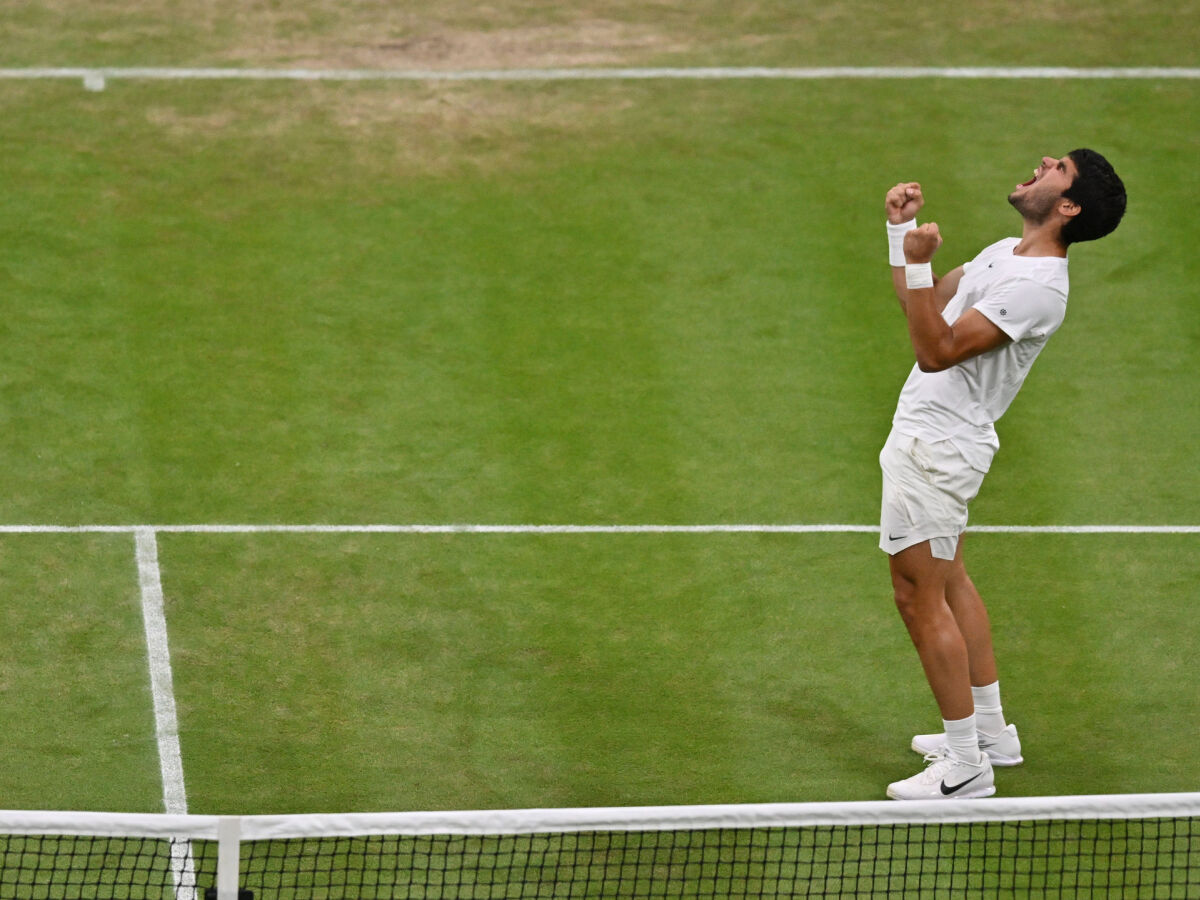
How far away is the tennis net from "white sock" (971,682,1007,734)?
472 millimetres

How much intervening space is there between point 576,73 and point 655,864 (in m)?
8.04

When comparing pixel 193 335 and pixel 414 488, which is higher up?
pixel 193 335

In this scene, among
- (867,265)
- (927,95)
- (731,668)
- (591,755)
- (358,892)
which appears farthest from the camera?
(927,95)

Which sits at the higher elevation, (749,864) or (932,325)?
(932,325)

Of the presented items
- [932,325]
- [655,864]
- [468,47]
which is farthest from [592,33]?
[655,864]

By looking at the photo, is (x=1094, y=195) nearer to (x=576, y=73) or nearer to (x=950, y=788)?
(x=950, y=788)

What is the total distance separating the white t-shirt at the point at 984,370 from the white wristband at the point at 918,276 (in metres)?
0.25

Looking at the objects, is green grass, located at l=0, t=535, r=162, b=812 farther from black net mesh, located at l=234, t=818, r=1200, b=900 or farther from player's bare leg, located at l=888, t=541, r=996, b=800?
player's bare leg, located at l=888, t=541, r=996, b=800

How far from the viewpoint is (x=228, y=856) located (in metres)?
5.48

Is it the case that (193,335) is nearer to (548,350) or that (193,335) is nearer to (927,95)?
(548,350)

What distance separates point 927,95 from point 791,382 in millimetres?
3873

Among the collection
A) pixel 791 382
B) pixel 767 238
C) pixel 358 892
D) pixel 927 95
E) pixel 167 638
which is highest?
pixel 927 95

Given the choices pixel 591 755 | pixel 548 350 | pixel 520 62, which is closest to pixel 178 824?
pixel 591 755

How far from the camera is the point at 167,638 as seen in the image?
812cm
